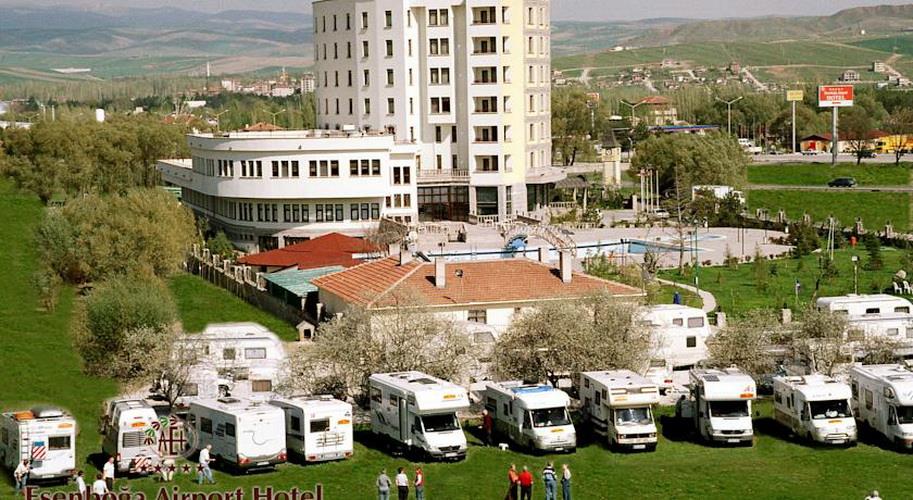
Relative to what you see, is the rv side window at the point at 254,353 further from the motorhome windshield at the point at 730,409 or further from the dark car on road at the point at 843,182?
the dark car on road at the point at 843,182

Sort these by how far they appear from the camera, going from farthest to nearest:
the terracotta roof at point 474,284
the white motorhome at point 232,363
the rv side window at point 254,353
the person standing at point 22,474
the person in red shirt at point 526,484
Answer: the terracotta roof at point 474,284, the rv side window at point 254,353, the white motorhome at point 232,363, the person standing at point 22,474, the person in red shirt at point 526,484

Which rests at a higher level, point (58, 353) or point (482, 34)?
point (482, 34)

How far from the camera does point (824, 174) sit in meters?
91.7

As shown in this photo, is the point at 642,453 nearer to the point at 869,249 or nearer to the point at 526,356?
the point at 526,356

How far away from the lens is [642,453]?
2936cm

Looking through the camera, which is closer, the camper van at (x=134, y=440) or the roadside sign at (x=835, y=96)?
the camper van at (x=134, y=440)

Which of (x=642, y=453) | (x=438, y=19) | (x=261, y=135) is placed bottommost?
(x=642, y=453)

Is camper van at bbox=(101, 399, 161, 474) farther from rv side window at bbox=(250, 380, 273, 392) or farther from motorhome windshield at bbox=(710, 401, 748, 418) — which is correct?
motorhome windshield at bbox=(710, 401, 748, 418)

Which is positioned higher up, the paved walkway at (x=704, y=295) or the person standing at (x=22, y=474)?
the person standing at (x=22, y=474)

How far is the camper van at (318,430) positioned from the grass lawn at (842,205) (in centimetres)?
4622

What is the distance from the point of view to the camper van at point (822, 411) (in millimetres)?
29828

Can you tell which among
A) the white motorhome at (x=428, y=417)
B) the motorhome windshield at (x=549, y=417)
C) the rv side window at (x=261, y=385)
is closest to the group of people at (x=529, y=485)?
the white motorhome at (x=428, y=417)

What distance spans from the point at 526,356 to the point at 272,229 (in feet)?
103

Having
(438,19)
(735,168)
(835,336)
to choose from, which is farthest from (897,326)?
(735,168)
